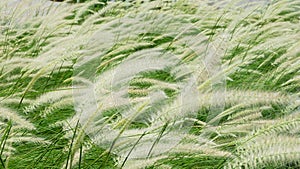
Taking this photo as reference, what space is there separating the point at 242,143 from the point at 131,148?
25 cm

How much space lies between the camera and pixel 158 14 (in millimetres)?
2738

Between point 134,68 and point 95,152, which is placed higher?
point 134,68

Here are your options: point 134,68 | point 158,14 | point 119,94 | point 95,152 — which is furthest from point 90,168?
point 158,14

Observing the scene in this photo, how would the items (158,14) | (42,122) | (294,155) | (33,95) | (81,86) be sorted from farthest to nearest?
(158,14) → (33,95) → (42,122) → (81,86) → (294,155)

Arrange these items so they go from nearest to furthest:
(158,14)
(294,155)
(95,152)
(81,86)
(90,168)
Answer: (294,155), (90,168), (95,152), (81,86), (158,14)

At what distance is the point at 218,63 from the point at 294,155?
752mm

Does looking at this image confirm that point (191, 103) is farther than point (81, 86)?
No

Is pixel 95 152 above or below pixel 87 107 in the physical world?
below

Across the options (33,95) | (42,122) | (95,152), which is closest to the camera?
(95,152)

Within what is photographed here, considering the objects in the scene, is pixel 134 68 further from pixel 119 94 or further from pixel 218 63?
pixel 218 63

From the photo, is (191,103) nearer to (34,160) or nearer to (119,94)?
(119,94)

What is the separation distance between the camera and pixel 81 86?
1.46 meters

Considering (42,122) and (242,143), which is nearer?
(242,143)

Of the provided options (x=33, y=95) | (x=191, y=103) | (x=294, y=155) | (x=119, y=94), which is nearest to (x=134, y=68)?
(x=119, y=94)
